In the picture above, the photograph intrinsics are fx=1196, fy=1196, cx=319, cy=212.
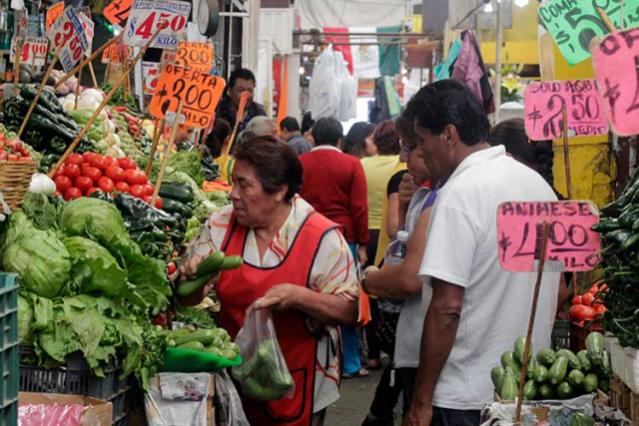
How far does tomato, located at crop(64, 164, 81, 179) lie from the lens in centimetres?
646

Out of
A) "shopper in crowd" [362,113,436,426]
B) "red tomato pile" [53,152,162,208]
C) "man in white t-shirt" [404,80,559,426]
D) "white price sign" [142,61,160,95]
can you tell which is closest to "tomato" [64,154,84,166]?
"red tomato pile" [53,152,162,208]

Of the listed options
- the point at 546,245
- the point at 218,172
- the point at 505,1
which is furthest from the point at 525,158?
the point at 505,1

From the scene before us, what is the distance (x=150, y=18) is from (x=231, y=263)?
2.97 meters

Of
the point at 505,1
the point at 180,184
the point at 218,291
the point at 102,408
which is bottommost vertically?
the point at 102,408

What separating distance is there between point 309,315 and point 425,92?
3.92 feet

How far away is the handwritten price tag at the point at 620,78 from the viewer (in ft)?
11.1

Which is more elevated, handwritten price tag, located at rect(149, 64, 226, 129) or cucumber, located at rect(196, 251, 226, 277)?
handwritten price tag, located at rect(149, 64, 226, 129)

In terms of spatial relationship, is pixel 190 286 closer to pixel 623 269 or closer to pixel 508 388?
pixel 508 388

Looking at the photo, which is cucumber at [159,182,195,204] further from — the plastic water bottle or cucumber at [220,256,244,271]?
cucumber at [220,256,244,271]

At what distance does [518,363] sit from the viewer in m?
4.32

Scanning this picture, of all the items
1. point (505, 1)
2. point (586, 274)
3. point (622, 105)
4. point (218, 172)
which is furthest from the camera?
point (505, 1)

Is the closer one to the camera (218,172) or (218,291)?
(218,291)

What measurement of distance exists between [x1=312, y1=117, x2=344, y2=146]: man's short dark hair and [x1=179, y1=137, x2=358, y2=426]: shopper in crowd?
592 cm

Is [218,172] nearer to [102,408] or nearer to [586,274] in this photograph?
[586,274]
